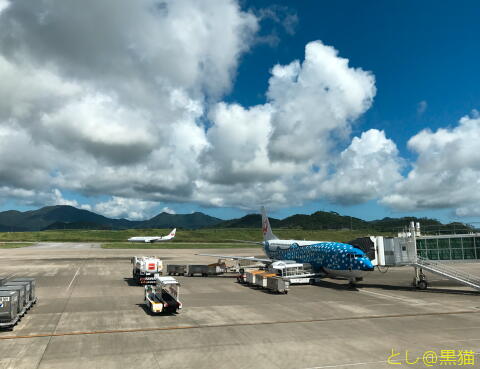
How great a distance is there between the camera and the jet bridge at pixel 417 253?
1524 inches

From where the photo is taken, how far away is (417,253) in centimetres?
4091

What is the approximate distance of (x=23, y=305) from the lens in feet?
80.1

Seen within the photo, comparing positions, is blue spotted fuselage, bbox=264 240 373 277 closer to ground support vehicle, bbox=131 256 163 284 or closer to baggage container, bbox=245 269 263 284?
baggage container, bbox=245 269 263 284

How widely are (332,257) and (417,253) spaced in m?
10.4

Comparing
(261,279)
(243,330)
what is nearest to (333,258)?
(261,279)

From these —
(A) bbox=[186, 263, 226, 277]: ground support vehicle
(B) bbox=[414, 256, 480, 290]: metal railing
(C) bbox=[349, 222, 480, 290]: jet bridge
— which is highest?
(C) bbox=[349, 222, 480, 290]: jet bridge

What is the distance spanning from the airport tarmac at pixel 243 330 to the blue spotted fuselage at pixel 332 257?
275 centimetres

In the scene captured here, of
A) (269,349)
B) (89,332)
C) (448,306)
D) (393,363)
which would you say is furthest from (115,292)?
(448,306)

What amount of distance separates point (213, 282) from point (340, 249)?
15608 millimetres

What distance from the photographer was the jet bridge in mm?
38719

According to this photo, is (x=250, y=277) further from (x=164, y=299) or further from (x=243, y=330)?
(x=243, y=330)

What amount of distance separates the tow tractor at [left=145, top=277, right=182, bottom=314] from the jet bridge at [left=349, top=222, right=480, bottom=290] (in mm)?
22936

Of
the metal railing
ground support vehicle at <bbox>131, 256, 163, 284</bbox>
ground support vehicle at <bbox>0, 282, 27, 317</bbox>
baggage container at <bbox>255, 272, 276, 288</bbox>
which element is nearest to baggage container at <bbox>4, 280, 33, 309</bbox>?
ground support vehicle at <bbox>0, 282, 27, 317</bbox>

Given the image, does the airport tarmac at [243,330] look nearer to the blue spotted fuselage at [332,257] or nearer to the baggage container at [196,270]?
the blue spotted fuselage at [332,257]
